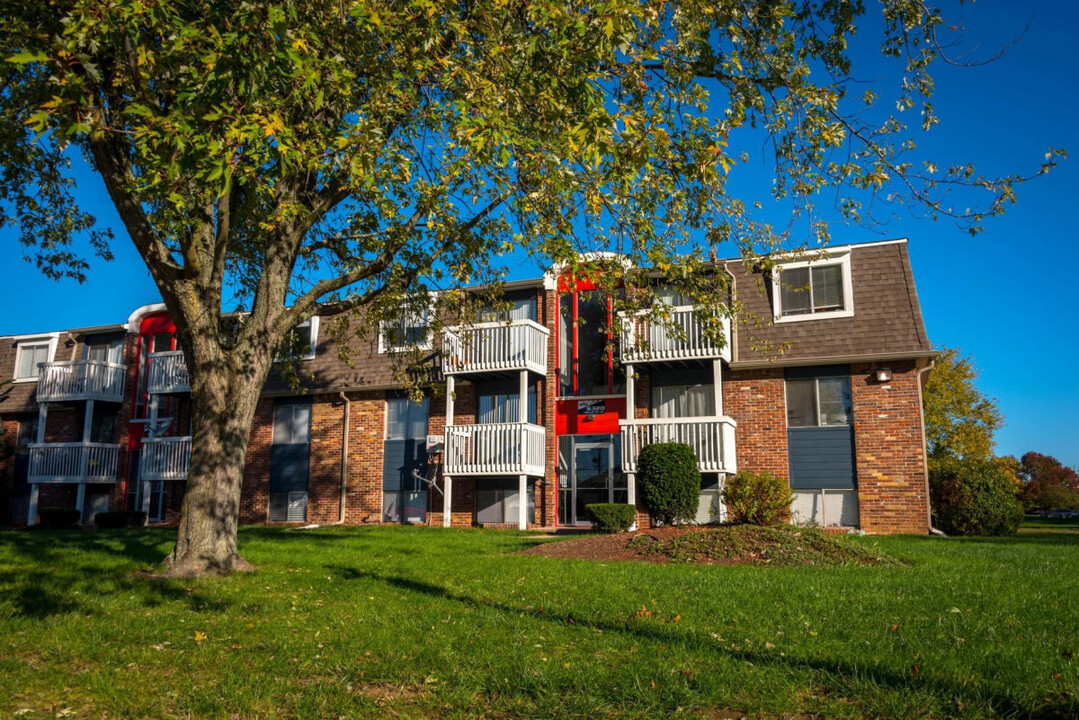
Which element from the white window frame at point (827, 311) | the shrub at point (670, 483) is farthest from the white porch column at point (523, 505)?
the white window frame at point (827, 311)

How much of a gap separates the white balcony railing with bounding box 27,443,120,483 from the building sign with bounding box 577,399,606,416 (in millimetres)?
14969

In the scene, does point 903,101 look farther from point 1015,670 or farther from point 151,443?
point 151,443

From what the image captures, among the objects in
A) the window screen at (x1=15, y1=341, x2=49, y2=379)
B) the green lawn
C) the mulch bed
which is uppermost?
the window screen at (x1=15, y1=341, x2=49, y2=379)

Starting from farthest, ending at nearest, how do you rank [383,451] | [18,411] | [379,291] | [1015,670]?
[18,411], [383,451], [379,291], [1015,670]

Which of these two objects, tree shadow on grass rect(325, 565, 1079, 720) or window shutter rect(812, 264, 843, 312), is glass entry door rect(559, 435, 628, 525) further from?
tree shadow on grass rect(325, 565, 1079, 720)

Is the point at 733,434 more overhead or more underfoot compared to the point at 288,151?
more underfoot

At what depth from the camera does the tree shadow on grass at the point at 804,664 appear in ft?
13.3

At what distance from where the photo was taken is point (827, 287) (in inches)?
771

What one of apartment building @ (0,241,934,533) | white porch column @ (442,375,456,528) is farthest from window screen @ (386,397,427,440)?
white porch column @ (442,375,456,528)

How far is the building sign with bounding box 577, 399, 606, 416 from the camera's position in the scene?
2083 centimetres

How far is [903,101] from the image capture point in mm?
7875

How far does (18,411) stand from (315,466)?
11.7 metres

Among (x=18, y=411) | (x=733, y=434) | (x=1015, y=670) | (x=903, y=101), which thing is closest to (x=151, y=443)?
(x=18, y=411)

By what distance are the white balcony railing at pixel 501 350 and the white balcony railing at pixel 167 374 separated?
8.77 m
